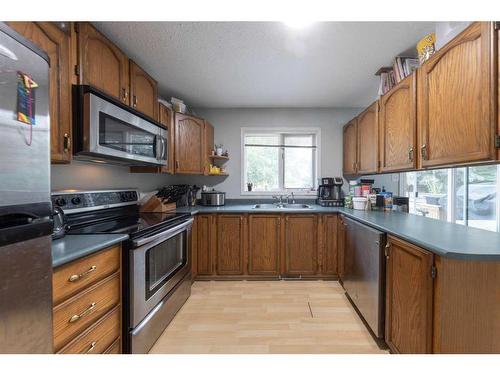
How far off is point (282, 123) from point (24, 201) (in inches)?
122

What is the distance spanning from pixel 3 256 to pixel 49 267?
17 centimetres

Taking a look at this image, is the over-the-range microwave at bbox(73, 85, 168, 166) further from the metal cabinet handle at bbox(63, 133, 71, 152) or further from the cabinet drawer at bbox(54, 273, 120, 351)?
the cabinet drawer at bbox(54, 273, 120, 351)

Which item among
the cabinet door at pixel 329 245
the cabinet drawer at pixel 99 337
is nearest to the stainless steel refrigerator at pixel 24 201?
the cabinet drawer at pixel 99 337

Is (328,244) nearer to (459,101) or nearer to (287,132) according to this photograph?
(287,132)

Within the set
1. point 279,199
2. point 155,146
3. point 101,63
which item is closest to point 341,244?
point 279,199

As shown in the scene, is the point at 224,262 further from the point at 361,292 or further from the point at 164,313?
the point at 361,292

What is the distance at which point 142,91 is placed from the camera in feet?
6.95

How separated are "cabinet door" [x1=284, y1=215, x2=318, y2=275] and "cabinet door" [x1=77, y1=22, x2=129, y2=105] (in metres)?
2.09

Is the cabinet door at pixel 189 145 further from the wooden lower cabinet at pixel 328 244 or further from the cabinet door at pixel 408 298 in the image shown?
the cabinet door at pixel 408 298

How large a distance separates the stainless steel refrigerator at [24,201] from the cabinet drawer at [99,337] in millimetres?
337

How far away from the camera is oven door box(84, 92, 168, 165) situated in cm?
139

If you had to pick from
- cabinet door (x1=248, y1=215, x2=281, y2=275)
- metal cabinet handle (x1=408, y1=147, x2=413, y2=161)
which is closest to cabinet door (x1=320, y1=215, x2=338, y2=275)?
cabinet door (x1=248, y1=215, x2=281, y2=275)

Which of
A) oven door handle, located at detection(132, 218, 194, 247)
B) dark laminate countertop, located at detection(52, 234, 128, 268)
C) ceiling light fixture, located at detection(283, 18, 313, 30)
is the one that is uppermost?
ceiling light fixture, located at detection(283, 18, 313, 30)
